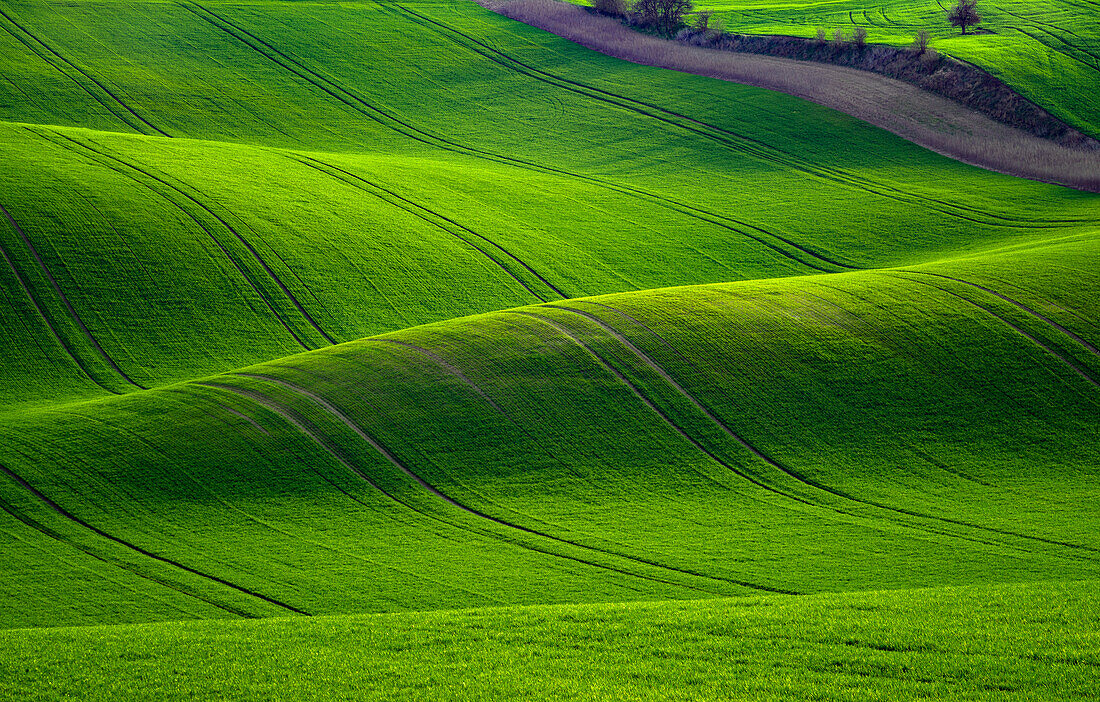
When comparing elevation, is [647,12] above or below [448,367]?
above

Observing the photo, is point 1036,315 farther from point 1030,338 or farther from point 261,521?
point 261,521

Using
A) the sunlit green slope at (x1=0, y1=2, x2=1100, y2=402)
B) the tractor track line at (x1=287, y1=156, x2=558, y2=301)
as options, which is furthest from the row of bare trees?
the tractor track line at (x1=287, y1=156, x2=558, y2=301)

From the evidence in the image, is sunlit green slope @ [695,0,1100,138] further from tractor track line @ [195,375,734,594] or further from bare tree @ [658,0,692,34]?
tractor track line @ [195,375,734,594]

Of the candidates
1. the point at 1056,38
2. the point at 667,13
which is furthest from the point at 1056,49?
the point at 667,13

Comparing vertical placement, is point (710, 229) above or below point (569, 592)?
above

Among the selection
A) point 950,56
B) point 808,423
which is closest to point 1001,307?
point 808,423

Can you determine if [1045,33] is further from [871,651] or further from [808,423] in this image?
[871,651]
